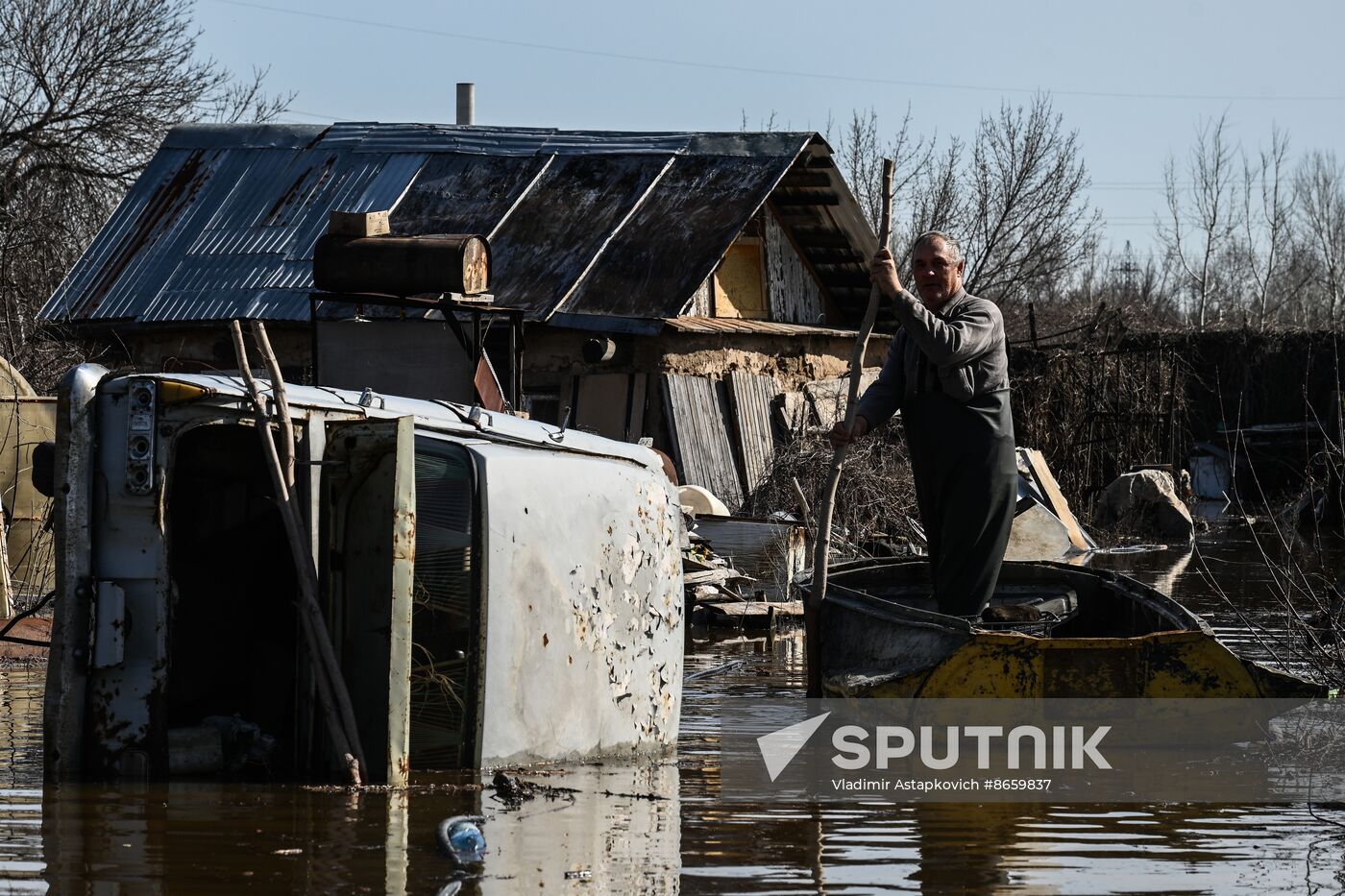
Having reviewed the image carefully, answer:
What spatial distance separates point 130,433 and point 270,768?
4.35ft

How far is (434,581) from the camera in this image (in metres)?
6.15

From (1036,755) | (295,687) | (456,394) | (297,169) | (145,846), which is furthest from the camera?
(297,169)

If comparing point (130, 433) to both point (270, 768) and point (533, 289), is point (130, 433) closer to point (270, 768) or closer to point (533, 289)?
point (270, 768)

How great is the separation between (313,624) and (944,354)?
10.2ft

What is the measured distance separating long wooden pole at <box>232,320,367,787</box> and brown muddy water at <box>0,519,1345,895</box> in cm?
18

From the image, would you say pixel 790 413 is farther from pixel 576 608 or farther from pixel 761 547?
pixel 576 608

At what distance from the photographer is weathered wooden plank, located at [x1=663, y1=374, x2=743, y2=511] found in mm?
19031

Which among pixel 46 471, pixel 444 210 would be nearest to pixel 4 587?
pixel 46 471

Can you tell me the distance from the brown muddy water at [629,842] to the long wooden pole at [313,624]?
7.0 inches

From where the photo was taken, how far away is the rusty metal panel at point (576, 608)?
6.12m

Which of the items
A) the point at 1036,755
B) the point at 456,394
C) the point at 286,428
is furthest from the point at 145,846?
the point at 456,394

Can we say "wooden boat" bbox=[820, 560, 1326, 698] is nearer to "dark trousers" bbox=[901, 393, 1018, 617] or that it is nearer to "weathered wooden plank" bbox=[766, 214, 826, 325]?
"dark trousers" bbox=[901, 393, 1018, 617]

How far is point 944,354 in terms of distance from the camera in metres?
7.52

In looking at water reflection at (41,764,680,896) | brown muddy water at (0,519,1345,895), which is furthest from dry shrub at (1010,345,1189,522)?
water reflection at (41,764,680,896)
